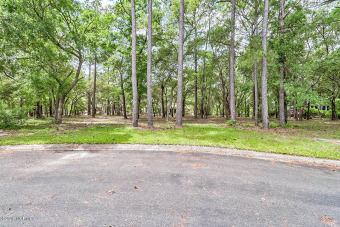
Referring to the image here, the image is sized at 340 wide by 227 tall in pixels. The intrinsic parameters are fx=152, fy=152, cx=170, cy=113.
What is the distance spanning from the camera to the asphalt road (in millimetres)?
2445

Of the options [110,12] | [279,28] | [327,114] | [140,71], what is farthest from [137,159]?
[327,114]

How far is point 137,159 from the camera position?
536 centimetres

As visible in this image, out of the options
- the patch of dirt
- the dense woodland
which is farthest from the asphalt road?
the dense woodland

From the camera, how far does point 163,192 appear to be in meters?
3.22

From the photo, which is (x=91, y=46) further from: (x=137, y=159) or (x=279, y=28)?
(x=279, y=28)

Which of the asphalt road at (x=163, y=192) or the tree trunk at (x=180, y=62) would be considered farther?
the tree trunk at (x=180, y=62)

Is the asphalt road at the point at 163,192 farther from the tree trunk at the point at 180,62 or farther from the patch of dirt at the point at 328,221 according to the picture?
the tree trunk at the point at 180,62

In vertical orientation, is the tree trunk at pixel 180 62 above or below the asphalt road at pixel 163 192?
above

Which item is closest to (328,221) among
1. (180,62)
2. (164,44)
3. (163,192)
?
(163,192)

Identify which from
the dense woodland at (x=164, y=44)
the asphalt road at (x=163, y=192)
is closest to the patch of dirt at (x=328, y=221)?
the asphalt road at (x=163, y=192)

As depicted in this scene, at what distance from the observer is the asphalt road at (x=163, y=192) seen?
2.45m

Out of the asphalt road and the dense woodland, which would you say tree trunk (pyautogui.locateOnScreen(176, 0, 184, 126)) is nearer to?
the dense woodland

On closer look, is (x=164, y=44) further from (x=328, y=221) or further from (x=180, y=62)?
(x=328, y=221)

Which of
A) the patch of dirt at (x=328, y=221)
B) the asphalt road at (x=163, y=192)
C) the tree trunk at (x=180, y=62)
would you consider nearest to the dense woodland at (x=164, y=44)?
the tree trunk at (x=180, y=62)
